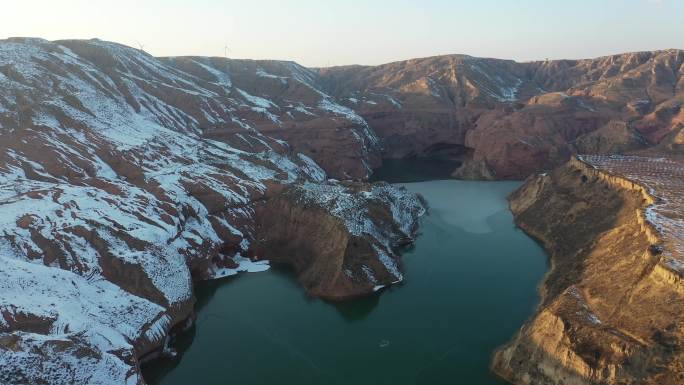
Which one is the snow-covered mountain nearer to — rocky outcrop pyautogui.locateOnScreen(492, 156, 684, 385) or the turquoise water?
the turquoise water

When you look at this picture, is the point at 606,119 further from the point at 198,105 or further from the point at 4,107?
the point at 4,107

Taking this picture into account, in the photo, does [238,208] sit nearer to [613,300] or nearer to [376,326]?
[376,326]

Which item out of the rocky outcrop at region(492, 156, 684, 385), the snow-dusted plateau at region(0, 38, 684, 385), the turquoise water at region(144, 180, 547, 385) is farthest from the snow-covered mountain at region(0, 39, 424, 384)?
the rocky outcrop at region(492, 156, 684, 385)

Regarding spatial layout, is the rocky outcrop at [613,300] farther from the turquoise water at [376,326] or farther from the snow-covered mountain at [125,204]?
the snow-covered mountain at [125,204]

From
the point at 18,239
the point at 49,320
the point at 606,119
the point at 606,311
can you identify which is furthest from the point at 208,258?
the point at 606,119

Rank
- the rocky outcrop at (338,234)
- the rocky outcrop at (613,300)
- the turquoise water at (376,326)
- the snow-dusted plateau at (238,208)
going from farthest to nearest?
1. the rocky outcrop at (338,234)
2. the turquoise water at (376,326)
3. the snow-dusted plateau at (238,208)
4. the rocky outcrop at (613,300)

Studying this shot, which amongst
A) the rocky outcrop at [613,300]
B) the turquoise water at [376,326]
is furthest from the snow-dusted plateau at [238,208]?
the turquoise water at [376,326]
